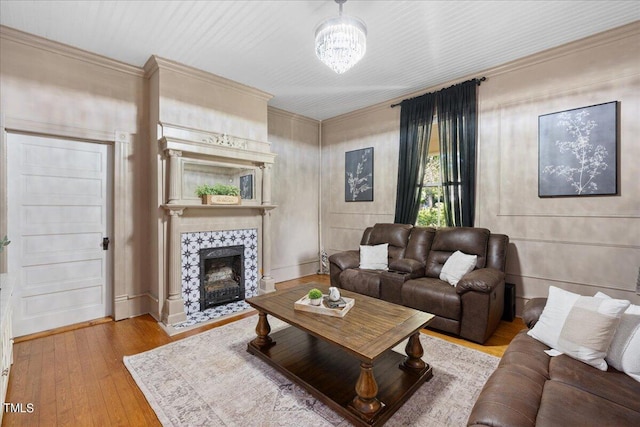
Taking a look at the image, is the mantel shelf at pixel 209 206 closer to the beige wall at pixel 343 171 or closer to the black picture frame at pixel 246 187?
the black picture frame at pixel 246 187

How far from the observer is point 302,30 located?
289 cm

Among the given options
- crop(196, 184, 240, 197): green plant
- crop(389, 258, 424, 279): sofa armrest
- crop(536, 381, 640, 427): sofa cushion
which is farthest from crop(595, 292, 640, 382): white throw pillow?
crop(196, 184, 240, 197): green plant

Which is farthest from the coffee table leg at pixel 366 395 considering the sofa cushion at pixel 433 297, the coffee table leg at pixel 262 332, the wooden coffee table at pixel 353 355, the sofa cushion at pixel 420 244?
the sofa cushion at pixel 420 244

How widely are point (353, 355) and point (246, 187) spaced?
3.08 meters

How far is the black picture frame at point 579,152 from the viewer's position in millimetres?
2908

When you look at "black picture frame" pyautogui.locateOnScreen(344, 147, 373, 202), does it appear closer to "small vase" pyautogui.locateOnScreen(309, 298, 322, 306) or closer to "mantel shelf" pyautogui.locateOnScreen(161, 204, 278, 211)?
"mantel shelf" pyautogui.locateOnScreen(161, 204, 278, 211)

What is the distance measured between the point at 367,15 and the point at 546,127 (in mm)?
2396

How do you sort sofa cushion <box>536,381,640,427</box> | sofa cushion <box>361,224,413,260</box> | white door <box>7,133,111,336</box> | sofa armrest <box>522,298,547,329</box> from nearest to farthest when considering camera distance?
sofa cushion <box>536,381,640,427</box>, sofa armrest <box>522,298,547,329</box>, white door <box>7,133,111,336</box>, sofa cushion <box>361,224,413,260</box>

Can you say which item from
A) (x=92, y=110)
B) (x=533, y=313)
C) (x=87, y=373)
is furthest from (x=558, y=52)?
(x=87, y=373)

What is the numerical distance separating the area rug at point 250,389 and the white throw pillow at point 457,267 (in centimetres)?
74

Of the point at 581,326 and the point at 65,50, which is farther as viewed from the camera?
the point at 65,50

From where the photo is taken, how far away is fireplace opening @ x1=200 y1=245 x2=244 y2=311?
3768 millimetres

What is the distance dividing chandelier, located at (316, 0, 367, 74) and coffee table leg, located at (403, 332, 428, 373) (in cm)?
227

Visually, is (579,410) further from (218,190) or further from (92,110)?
(92,110)
